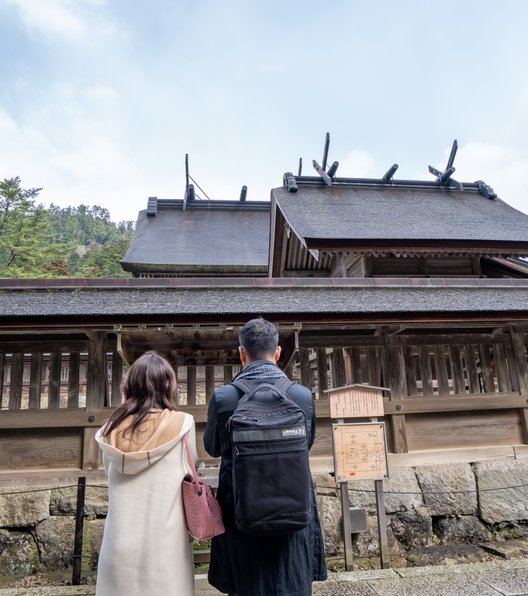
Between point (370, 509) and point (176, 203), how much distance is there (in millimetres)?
14568

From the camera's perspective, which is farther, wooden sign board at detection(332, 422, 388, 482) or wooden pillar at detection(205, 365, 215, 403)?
wooden pillar at detection(205, 365, 215, 403)

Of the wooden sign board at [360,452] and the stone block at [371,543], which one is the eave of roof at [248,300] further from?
the stone block at [371,543]

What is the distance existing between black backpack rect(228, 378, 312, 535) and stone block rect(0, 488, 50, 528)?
167 inches

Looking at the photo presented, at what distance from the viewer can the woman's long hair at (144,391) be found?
2.02 meters

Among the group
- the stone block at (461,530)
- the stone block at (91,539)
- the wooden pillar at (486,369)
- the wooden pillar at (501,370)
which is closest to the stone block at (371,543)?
the stone block at (461,530)

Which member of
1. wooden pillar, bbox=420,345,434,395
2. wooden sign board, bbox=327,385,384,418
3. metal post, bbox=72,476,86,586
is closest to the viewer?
metal post, bbox=72,476,86,586

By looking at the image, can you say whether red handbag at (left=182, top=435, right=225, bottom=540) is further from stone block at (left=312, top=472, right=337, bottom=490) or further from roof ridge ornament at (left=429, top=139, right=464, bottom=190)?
roof ridge ornament at (left=429, top=139, right=464, bottom=190)

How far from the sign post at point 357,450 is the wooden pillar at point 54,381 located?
3.34m

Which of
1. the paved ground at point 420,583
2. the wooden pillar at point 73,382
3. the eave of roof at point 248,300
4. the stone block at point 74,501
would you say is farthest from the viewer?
the wooden pillar at point 73,382

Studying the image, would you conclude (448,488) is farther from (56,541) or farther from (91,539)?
(56,541)

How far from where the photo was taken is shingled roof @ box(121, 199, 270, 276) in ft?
41.6

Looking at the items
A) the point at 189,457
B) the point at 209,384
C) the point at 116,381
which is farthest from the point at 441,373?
the point at 189,457

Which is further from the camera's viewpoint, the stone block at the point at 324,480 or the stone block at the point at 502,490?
the stone block at the point at 502,490

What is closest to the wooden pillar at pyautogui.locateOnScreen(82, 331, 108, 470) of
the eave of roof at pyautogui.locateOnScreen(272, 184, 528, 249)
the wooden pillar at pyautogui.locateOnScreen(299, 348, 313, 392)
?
the wooden pillar at pyautogui.locateOnScreen(299, 348, 313, 392)
